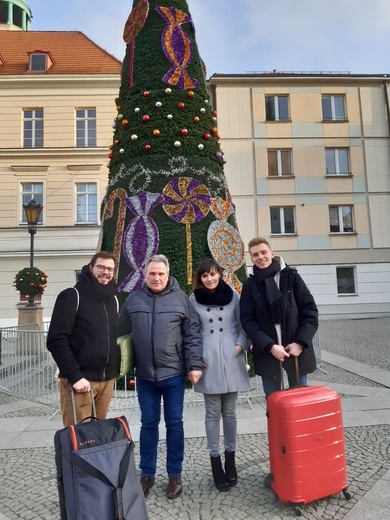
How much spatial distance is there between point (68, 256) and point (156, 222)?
13157mm

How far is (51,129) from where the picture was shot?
20.0m

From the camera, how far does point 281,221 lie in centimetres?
2081

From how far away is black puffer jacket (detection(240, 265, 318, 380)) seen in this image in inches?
129

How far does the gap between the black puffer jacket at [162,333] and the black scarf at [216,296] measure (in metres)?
0.17

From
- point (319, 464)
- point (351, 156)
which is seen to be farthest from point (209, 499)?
point (351, 156)

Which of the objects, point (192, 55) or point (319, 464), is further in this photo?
point (192, 55)

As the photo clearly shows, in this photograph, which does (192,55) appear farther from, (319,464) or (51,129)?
(51,129)

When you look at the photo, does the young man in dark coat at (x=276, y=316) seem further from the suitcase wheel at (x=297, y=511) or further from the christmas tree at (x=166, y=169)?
the christmas tree at (x=166, y=169)

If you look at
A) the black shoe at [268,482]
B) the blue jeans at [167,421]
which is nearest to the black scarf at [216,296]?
the blue jeans at [167,421]

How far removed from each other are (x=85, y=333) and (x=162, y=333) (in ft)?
1.84

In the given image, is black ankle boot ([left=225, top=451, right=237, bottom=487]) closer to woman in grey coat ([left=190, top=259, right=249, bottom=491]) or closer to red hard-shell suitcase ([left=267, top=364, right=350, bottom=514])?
woman in grey coat ([left=190, top=259, right=249, bottom=491])

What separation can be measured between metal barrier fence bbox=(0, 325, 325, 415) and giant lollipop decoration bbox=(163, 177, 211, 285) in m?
2.40

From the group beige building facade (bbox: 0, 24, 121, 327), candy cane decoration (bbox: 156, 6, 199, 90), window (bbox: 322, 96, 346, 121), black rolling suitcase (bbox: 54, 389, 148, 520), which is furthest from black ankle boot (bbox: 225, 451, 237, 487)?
window (bbox: 322, 96, 346, 121)

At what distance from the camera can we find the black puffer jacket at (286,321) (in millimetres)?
3277
